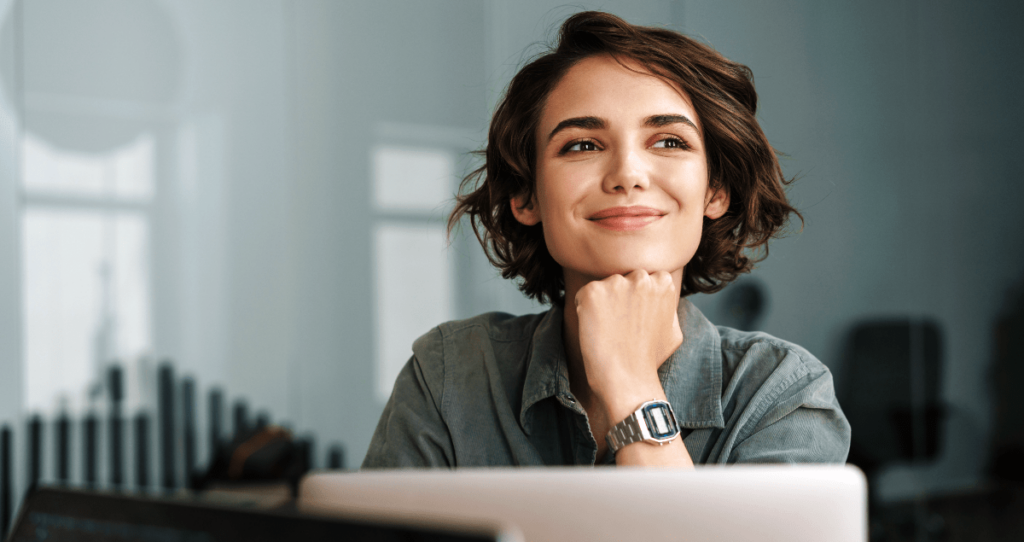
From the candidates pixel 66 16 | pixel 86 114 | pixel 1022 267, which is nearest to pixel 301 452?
pixel 86 114

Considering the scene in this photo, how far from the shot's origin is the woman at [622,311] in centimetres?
103

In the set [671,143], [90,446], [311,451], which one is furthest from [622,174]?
[90,446]

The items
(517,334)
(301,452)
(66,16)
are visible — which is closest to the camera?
(517,334)

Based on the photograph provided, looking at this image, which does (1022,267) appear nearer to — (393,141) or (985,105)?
(985,105)

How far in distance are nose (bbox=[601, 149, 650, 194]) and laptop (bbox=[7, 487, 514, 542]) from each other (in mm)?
769

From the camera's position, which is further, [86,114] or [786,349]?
[86,114]

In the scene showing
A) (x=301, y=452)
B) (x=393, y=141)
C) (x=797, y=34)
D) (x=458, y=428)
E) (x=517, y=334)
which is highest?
(x=797, y=34)

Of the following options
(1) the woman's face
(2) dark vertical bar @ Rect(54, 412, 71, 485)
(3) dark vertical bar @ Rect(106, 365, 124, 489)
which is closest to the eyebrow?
(1) the woman's face

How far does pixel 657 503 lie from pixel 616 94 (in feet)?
2.46

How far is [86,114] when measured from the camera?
Result: 2680 mm

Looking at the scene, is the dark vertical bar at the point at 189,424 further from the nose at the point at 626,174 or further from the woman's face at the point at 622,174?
the nose at the point at 626,174

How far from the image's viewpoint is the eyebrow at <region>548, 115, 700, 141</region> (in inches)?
43.4

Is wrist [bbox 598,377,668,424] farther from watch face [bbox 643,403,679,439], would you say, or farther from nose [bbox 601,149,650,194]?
nose [bbox 601,149,650,194]

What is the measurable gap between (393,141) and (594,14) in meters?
1.86
